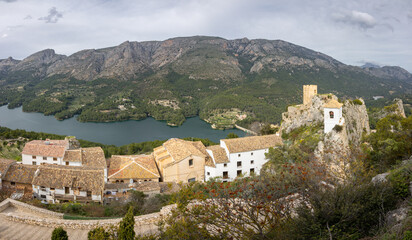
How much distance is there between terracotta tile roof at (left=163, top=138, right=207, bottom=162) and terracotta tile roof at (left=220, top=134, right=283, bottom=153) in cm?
264

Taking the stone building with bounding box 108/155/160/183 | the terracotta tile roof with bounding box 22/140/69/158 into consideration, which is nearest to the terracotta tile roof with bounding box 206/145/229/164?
the stone building with bounding box 108/155/160/183

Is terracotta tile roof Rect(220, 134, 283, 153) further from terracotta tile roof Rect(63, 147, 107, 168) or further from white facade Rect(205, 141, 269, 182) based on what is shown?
terracotta tile roof Rect(63, 147, 107, 168)

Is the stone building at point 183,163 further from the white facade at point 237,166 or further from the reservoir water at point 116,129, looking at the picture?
the reservoir water at point 116,129

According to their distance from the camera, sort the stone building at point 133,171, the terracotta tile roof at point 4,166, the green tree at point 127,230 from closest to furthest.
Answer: the green tree at point 127,230, the terracotta tile roof at point 4,166, the stone building at point 133,171

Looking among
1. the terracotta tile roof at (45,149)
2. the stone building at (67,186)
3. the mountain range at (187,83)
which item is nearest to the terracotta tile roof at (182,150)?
the stone building at (67,186)

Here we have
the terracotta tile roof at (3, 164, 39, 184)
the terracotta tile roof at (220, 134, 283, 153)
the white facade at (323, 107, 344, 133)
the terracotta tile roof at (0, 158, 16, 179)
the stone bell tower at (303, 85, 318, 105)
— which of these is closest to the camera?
the terracotta tile roof at (0, 158, 16, 179)

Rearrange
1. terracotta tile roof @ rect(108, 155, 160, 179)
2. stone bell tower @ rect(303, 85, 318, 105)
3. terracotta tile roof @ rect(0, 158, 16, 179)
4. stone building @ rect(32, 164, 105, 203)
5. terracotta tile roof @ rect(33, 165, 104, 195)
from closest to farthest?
1. stone building @ rect(32, 164, 105, 203)
2. terracotta tile roof @ rect(33, 165, 104, 195)
3. terracotta tile roof @ rect(0, 158, 16, 179)
4. terracotta tile roof @ rect(108, 155, 160, 179)
5. stone bell tower @ rect(303, 85, 318, 105)

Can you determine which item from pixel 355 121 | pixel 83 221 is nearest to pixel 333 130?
pixel 355 121

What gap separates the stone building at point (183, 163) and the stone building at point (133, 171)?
886mm

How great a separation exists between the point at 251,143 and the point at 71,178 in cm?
1555

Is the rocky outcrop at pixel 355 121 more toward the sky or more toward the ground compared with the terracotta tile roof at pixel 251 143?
more toward the sky

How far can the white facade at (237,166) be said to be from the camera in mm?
24188

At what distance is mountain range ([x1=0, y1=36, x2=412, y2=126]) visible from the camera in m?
90.9

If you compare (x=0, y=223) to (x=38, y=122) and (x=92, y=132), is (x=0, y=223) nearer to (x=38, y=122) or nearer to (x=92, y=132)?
(x=92, y=132)
